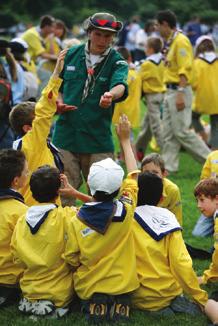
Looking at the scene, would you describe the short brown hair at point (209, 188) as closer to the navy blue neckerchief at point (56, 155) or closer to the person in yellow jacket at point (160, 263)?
the person in yellow jacket at point (160, 263)

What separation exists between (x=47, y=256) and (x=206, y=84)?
6.56 meters

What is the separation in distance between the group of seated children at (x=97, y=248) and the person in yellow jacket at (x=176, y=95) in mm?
4985

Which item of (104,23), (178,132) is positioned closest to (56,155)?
(104,23)

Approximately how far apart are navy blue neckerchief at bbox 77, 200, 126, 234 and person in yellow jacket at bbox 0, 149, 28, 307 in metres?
0.64

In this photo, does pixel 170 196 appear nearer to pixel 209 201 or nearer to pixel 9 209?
pixel 209 201

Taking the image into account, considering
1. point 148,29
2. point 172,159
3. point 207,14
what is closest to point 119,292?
point 172,159

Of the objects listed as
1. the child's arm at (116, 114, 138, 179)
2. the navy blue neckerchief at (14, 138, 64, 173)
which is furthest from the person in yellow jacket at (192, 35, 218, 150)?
the child's arm at (116, 114, 138, 179)

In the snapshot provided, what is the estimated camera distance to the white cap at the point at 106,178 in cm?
507

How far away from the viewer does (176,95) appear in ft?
34.3

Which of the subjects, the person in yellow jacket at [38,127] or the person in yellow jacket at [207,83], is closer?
the person in yellow jacket at [38,127]

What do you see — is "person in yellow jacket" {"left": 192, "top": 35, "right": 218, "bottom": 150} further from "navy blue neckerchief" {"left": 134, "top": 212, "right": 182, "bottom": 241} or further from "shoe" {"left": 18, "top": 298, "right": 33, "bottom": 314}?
"shoe" {"left": 18, "top": 298, "right": 33, "bottom": 314}

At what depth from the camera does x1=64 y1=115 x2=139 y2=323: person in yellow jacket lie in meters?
5.13

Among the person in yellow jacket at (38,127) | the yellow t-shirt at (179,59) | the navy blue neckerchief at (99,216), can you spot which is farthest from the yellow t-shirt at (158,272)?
the yellow t-shirt at (179,59)

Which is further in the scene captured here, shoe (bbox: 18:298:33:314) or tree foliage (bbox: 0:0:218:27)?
tree foliage (bbox: 0:0:218:27)
